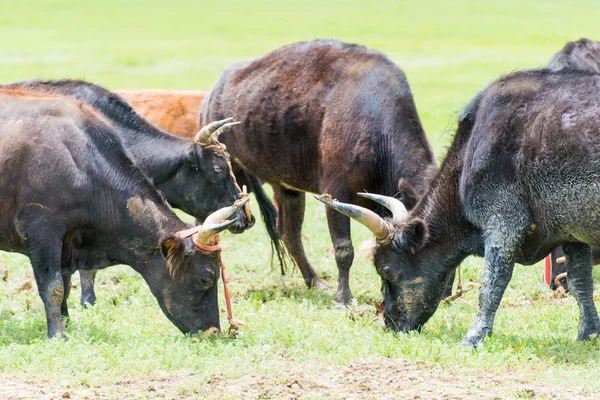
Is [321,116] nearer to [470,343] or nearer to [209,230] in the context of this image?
[209,230]

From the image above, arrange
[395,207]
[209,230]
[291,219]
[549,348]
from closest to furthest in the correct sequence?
[549,348]
[209,230]
[395,207]
[291,219]

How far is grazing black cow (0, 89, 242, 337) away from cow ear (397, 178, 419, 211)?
1.95 m

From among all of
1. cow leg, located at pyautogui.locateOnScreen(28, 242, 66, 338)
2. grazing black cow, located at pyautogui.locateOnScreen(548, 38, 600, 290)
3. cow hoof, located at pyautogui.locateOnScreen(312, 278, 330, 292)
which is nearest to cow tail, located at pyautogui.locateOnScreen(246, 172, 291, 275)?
cow hoof, located at pyautogui.locateOnScreen(312, 278, 330, 292)

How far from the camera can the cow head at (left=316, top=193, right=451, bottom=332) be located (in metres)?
9.09

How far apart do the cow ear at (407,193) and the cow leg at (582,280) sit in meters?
1.59

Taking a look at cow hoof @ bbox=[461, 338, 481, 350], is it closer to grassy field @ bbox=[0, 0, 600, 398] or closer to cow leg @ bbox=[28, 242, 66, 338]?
grassy field @ bbox=[0, 0, 600, 398]

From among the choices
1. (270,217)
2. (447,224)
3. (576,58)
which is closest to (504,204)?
(447,224)

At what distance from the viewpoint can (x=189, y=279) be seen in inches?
352

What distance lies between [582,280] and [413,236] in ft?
4.86

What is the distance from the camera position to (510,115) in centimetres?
858

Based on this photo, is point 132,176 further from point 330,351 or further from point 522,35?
point 522,35

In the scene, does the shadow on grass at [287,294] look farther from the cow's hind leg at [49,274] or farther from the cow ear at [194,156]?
the cow's hind leg at [49,274]

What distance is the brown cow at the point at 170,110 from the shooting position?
16484 millimetres

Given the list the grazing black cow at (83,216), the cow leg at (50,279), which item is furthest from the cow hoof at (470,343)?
the cow leg at (50,279)
